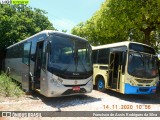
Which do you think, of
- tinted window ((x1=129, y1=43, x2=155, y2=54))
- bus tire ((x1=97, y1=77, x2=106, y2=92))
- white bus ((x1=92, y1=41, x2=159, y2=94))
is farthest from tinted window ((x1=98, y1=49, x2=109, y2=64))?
tinted window ((x1=129, y1=43, x2=155, y2=54))

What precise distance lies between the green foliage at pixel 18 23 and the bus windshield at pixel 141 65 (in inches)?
619

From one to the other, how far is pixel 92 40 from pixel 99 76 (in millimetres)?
8910

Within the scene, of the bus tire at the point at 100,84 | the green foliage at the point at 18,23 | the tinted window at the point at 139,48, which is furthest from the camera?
the green foliage at the point at 18,23

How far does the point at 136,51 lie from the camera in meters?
12.0

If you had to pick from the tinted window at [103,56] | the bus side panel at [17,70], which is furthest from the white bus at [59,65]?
the tinted window at [103,56]

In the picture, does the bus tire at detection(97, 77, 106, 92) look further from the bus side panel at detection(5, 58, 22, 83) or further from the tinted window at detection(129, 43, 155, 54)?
the bus side panel at detection(5, 58, 22, 83)

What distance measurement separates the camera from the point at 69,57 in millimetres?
10570

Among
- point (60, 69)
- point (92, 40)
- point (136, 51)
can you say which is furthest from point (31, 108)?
point (92, 40)

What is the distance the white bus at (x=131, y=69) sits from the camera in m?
11.7

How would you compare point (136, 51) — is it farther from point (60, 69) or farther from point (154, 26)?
point (154, 26)

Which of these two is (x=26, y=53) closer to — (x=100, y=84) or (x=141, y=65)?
(x=100, y=84)

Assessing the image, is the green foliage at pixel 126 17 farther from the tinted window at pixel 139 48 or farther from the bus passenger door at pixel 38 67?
the bus passenger door at pixel 38 67

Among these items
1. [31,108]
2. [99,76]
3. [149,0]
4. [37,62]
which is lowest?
[31,108]

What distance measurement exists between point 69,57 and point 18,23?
17.1m
